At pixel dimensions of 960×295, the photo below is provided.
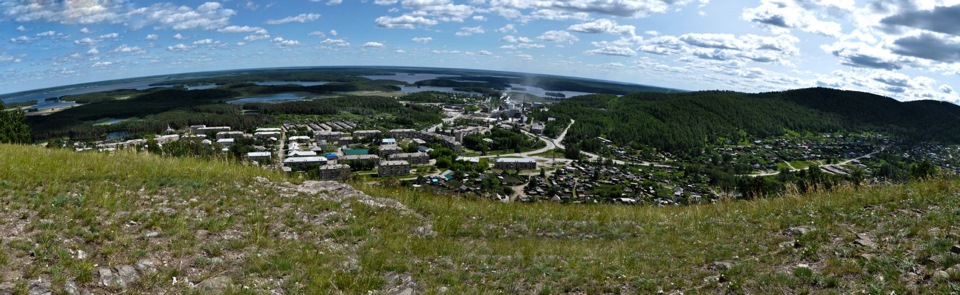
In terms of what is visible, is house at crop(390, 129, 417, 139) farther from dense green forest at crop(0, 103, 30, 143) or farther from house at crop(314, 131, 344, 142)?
dense green forest at crop(0, 103, 30, 143)

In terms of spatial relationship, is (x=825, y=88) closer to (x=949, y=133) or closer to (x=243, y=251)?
(x=949, y=133)

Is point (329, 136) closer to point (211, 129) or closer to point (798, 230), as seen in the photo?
point (211, 129)

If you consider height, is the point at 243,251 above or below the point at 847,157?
above

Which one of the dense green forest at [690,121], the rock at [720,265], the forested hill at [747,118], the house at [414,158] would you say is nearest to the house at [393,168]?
the house at [414,158]

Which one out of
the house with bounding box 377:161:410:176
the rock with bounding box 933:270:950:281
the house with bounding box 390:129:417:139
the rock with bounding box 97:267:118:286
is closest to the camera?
the rock with bounding box 933:270:950:281

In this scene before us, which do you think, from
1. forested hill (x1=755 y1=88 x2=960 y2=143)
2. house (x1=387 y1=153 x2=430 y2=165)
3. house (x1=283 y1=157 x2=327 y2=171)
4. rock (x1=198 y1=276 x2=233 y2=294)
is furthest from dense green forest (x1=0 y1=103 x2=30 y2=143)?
forested hill (x1=755 y1=88 x2=960 y2=143)

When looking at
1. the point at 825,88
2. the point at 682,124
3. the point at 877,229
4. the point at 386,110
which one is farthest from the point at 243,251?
the point at 825,88

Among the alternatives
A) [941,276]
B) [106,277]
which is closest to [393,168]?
[106,277]
